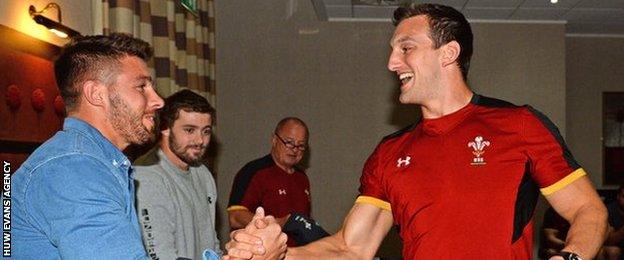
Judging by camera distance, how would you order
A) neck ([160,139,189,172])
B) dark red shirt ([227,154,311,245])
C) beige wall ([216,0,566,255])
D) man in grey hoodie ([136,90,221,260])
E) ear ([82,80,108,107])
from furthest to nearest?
beige wall ([216,0,566,255]), dark red shirt ([227,154,311,245]), neck ([160,139,189,172]), man in grey hoodie ([136,90,221,260]), ear ([82,80,108,107])

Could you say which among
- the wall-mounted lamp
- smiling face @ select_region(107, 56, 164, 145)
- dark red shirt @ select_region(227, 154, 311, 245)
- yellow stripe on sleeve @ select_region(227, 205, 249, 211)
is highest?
the wall-mounted lamp

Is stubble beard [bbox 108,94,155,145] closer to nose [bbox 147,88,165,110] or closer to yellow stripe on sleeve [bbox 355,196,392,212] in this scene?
nose [bbox 147,88,165,110]

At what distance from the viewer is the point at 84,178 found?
1.55 m

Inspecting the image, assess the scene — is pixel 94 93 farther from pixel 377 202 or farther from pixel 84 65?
pixel 377 202

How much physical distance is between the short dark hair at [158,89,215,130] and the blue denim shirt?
1.78 m

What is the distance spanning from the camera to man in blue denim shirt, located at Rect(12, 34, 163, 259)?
1.51 meters

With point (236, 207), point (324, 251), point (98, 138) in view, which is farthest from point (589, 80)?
point (98, 138)

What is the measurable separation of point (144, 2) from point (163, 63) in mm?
453

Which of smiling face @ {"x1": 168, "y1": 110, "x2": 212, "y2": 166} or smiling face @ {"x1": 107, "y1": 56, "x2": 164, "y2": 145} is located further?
smiling face @ {"x1": 168, "y1": 110, "x2": 212, "y2": 166}

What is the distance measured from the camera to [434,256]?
2.22 metres

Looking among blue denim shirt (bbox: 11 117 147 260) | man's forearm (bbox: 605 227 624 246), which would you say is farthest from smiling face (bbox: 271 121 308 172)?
blue denim shirt (bbox: 11 117 147 260)

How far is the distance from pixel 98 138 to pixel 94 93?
0.53 ft

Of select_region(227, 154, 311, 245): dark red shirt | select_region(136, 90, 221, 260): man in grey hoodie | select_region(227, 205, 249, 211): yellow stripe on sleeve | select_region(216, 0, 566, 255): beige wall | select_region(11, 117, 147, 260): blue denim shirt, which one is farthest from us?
select_region(216, 0, 566, 255): beige wall

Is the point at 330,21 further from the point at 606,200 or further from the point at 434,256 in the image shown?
the point at 434,256
